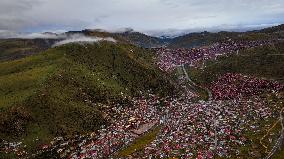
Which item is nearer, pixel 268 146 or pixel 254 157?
pixel 254 157

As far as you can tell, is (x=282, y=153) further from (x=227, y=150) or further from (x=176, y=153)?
(x=176, y=153)

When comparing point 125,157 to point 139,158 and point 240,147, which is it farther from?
point 240,147

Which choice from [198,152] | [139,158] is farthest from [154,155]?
[198,152]

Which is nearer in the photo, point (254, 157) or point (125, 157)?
point (254, 157)

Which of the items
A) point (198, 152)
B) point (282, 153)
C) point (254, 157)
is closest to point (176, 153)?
point (198, 152)

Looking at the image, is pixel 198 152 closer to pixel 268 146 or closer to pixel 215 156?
pixel 215 156

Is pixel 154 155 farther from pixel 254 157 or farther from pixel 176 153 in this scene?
pixel 254 157

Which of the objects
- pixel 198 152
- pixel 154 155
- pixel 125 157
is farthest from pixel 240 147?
pixel 125 157
